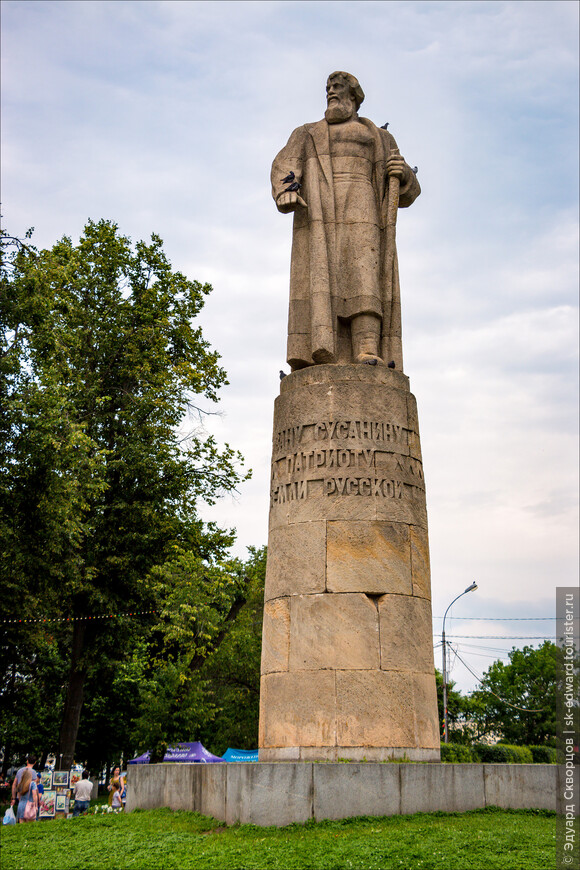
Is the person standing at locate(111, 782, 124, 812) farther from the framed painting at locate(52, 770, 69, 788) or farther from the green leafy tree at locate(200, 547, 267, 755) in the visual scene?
the green leafy tree at locate(200, 547, 267, 755)

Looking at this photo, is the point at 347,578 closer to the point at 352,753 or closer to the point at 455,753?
the point at 352,753

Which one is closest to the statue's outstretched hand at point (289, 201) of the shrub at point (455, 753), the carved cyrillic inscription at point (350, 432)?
the carved cyrillic inscription at point (350, 432)

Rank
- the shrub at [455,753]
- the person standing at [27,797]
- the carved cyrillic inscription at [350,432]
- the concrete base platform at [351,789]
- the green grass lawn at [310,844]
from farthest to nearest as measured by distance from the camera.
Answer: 1. the shrub at [455,753]
2. the person standing at [27,797]
3. the carved cyrillic inscription at [350,432]
4. the concrete base platform at [351,789]
5. the green grass lawn at [310,844]

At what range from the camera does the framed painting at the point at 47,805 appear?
1544cm

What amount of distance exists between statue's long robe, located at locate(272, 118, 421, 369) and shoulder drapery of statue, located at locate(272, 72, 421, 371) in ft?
0.05

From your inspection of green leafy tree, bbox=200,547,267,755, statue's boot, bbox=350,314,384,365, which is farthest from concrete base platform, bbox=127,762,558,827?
green leafy tree, bbox=200,547,267,755

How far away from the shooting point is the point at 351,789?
319 inches

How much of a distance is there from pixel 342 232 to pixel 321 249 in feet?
1.59

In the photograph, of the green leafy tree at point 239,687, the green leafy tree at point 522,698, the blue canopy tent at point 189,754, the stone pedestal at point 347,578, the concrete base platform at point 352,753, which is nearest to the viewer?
the concrete base platform at point 352,753

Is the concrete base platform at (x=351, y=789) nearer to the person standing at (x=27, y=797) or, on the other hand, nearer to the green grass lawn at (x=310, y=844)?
the green grass lawn at (x=310, y=844)

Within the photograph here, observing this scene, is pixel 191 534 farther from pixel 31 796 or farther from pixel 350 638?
pixel 350 638

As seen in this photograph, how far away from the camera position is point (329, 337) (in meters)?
11.4

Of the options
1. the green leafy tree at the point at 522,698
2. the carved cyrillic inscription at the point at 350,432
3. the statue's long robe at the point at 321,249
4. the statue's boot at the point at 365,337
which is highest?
the statue's long robe at the point at 321,249

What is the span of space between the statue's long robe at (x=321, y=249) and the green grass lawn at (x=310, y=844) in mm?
5857
